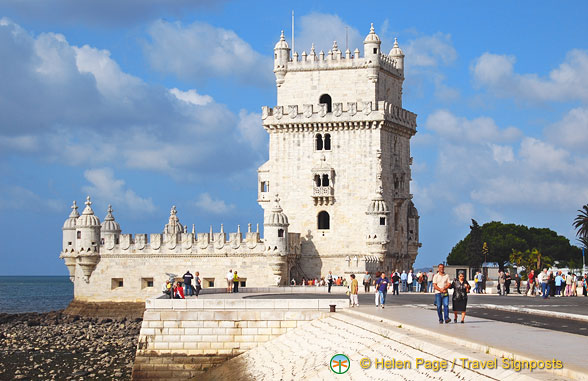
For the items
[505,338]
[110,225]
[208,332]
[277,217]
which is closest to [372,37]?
[277,217]

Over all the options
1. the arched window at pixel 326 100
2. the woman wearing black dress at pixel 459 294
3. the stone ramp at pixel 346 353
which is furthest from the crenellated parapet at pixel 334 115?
the woman wearing black dress at pixel 459 294

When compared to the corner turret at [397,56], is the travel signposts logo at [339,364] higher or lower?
lower

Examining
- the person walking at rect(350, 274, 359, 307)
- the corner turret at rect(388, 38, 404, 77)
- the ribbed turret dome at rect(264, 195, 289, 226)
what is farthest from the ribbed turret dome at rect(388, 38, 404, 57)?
the person walking at rect(350, 274, 359, 307)

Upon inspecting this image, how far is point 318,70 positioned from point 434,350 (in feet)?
136

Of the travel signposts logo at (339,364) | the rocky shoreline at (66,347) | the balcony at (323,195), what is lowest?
the rocky shoreline at (66,347)

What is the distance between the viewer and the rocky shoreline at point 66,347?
38.2m

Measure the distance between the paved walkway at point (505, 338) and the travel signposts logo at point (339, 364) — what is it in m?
1.90

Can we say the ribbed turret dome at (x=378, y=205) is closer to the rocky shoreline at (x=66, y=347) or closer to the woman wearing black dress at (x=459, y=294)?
the rocky shoreline at (x=66, y=347)

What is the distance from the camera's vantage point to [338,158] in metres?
58.8

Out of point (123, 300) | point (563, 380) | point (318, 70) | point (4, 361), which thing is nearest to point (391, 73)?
point (318, 70)

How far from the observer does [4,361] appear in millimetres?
42219

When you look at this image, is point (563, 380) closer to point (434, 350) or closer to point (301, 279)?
point (434, 350)

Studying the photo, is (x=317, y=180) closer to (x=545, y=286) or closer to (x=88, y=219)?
(x=88, y=219)

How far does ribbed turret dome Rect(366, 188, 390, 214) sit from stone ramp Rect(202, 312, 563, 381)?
2509cm
